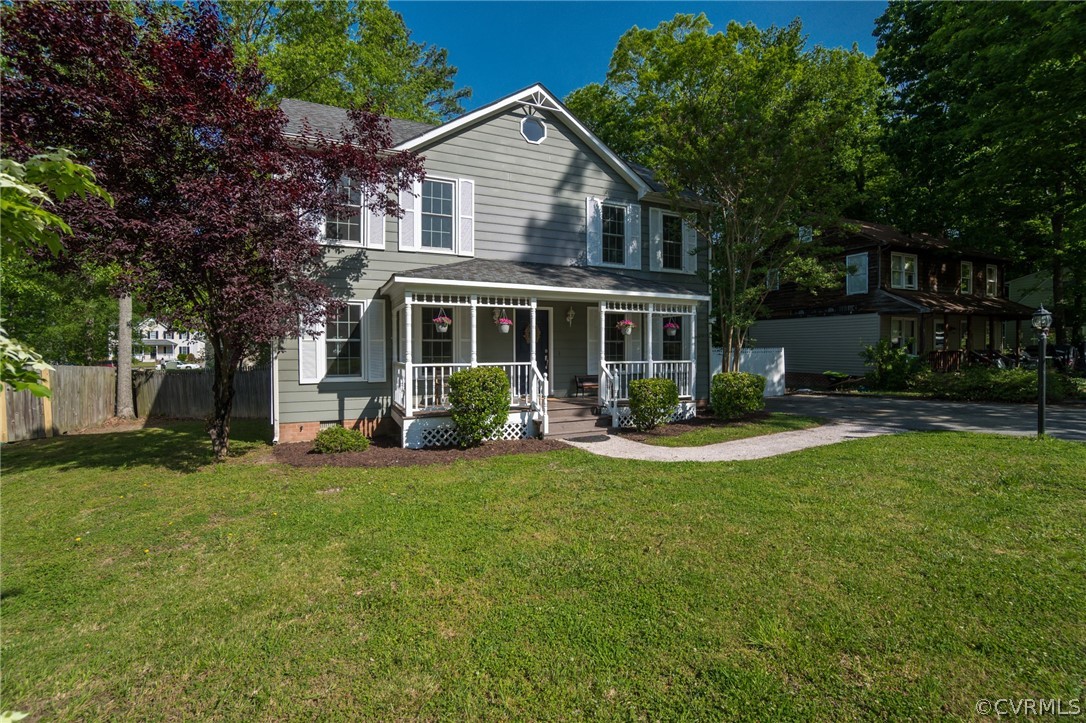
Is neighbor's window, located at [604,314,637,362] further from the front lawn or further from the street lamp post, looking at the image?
the street lamp post

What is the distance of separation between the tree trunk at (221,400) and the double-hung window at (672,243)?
10302mm

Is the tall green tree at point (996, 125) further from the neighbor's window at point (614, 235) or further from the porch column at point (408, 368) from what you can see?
the porch column at point (408, 368)

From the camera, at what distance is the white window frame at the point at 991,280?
79.5ft

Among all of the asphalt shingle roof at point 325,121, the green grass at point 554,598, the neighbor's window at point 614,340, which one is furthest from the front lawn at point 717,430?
the asphalt shingle roof at point 325,121

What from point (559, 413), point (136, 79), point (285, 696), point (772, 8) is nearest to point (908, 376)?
point (772, 8)

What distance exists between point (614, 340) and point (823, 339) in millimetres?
14026

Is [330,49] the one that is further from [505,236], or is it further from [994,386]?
[994,386]

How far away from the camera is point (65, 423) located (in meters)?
11.3

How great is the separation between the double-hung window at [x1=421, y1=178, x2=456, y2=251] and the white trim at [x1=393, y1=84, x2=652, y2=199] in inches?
35.7

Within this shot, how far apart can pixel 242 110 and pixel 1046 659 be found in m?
9.98

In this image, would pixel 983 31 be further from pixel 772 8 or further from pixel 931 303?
pixel 931 303

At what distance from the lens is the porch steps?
31.6ft

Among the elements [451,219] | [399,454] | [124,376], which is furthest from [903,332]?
[124,376]

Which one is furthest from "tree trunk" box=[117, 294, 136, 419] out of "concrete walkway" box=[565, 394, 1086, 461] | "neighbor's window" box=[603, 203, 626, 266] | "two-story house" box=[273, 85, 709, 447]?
"neighbor's window" box=[603, 203, 626, 266]
